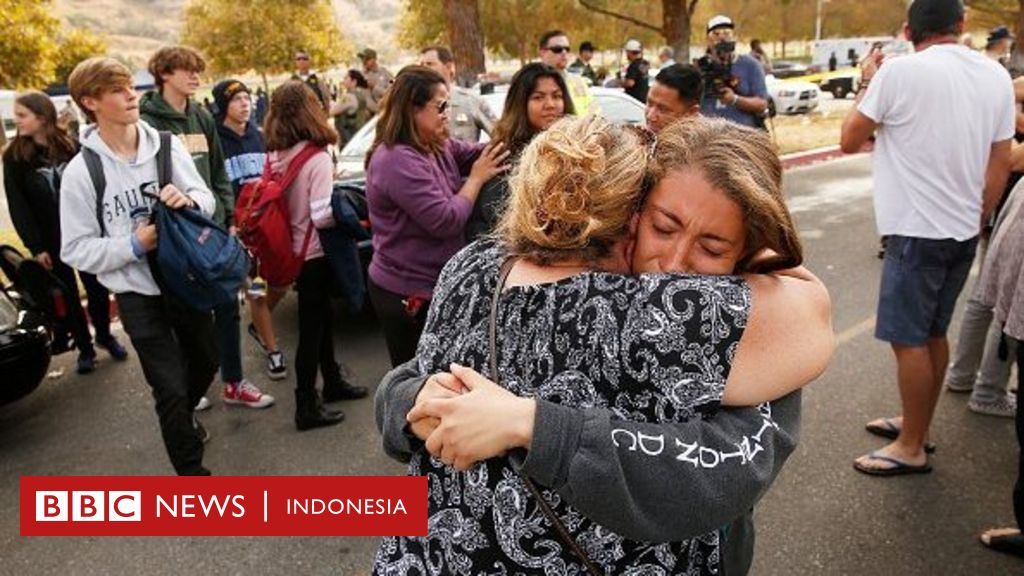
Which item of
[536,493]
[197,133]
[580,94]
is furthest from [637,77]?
[536,493]

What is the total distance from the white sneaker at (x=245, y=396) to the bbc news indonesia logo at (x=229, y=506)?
3.97 ft

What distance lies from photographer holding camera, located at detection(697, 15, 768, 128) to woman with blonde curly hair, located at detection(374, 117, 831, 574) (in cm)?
529

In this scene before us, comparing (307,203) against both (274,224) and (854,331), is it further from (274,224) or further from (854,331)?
(854,331)

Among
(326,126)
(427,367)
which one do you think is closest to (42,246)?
(326,126)

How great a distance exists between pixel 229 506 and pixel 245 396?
217 cm

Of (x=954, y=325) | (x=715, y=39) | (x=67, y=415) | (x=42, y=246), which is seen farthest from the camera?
(x=715, y=39)

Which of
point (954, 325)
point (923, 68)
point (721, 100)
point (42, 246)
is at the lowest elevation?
point (954, 325)

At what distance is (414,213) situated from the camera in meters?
2.84

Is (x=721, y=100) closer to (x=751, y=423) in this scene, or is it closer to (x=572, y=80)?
(x=572, y=80)

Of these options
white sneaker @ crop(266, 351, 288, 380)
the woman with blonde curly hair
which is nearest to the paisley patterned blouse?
the woman with blonde curly hair

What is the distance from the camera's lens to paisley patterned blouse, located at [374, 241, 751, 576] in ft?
3.39

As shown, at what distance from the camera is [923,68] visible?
2.83m

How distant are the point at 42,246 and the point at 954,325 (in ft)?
19.6

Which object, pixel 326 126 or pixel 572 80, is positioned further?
pixel 572 80
